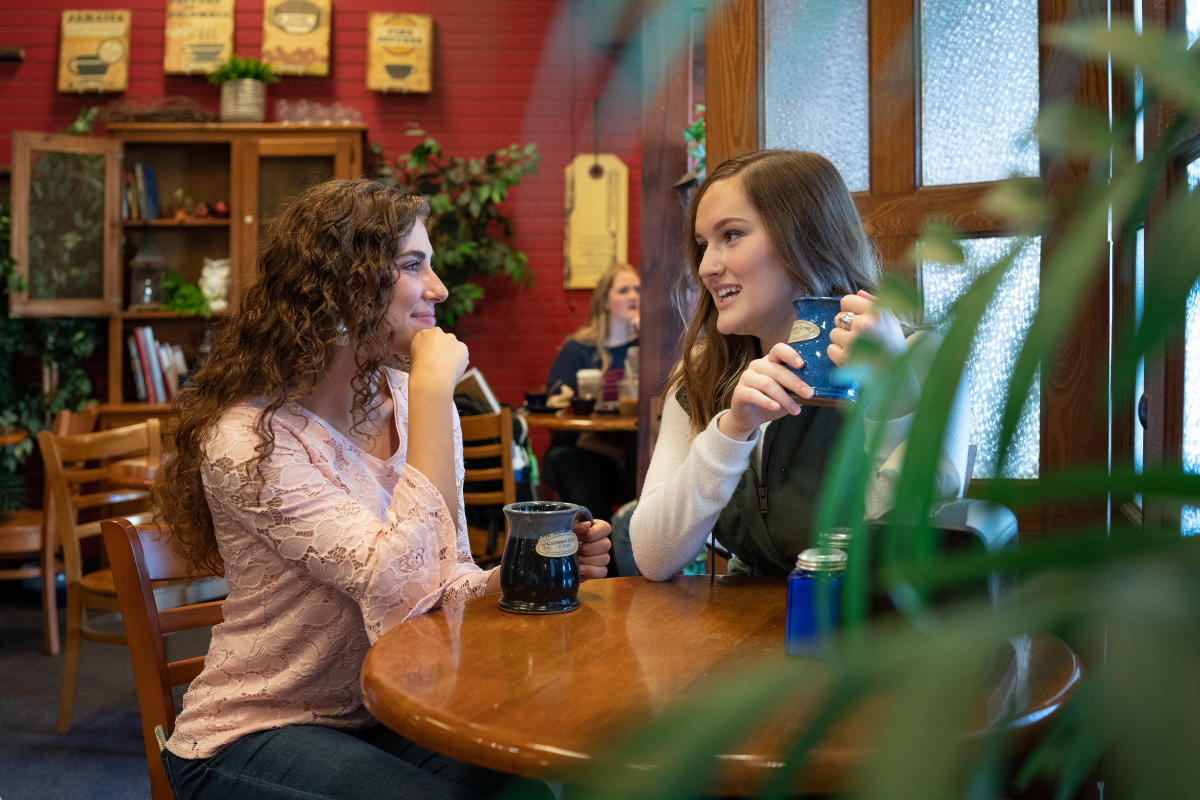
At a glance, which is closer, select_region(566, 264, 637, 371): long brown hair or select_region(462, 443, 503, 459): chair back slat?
select_region(462, 443, 503, 459): chair back slat

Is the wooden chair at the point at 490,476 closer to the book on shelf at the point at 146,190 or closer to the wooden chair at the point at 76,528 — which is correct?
the wooden chair at the point at 76,528

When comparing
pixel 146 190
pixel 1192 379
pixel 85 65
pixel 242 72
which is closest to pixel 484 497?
pixel 1192 379

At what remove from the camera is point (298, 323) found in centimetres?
153

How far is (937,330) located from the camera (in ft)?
1.04

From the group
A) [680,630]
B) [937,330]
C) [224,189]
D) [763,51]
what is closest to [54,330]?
[224,189]

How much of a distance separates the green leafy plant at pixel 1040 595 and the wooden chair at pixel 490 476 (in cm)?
336

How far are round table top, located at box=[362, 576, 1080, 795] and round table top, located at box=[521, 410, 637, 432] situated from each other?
9.87 feet

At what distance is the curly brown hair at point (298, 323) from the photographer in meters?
1.51

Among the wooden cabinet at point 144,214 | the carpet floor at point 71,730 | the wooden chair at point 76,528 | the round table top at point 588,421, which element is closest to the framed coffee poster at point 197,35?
the wooden cabinet at point 144,214

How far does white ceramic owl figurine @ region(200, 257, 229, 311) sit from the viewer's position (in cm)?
563

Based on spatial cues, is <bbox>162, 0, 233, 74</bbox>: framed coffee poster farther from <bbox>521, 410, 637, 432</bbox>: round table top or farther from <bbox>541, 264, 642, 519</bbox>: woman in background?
<bbox>521, 410, 637, 432</bbox>: round table top

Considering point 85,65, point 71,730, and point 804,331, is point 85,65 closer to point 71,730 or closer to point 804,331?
point 71,730

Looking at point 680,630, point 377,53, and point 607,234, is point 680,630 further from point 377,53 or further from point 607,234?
point 377,53

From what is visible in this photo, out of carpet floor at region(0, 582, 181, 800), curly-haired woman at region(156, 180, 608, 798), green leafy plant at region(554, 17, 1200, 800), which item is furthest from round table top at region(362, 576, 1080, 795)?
carpet floor at region(0, 582, 181, 800)
